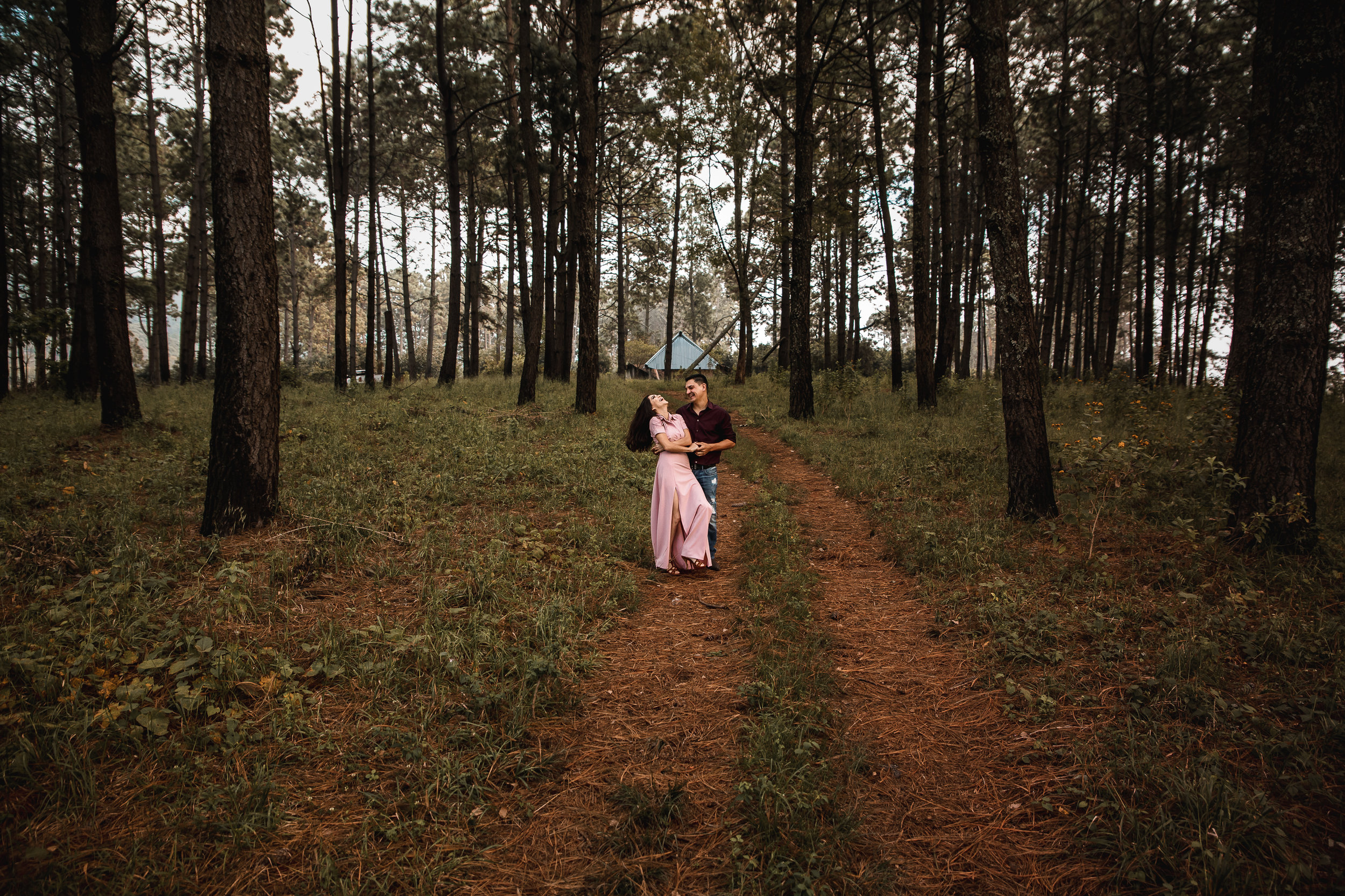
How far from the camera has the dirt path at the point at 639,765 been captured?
2465 millimetres

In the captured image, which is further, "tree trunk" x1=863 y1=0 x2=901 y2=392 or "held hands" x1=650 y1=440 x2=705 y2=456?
"tree trunk" x1=863 y1=0 x2=901 y2=392

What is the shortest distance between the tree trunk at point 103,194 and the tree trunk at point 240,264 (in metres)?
6.92

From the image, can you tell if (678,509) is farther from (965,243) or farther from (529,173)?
(965,243)

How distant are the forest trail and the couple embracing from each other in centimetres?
138

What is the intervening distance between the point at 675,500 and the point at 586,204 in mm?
9995

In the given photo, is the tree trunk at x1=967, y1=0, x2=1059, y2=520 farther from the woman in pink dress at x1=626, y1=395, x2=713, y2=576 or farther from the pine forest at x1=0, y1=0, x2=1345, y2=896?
the woman in pink dress at x1=626, y1=395, x2=713, y2=576

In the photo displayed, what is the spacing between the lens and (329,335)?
2346 inches

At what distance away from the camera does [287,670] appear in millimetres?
3506

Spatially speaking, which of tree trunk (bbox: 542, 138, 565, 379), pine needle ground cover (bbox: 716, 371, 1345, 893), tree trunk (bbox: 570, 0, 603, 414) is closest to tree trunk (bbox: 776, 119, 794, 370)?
tree trunk (bbox: 570, 0, 603, 414)

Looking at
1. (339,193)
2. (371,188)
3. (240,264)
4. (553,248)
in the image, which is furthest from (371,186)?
(240,264)

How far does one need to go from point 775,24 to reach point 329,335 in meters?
56.3

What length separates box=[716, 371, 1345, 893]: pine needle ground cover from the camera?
8.18 ft

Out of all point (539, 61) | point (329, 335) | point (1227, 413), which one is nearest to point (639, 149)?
point (539, 61)

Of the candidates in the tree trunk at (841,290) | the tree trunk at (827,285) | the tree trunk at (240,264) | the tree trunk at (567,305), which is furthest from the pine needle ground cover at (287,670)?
the tree trunk at (827,285)
